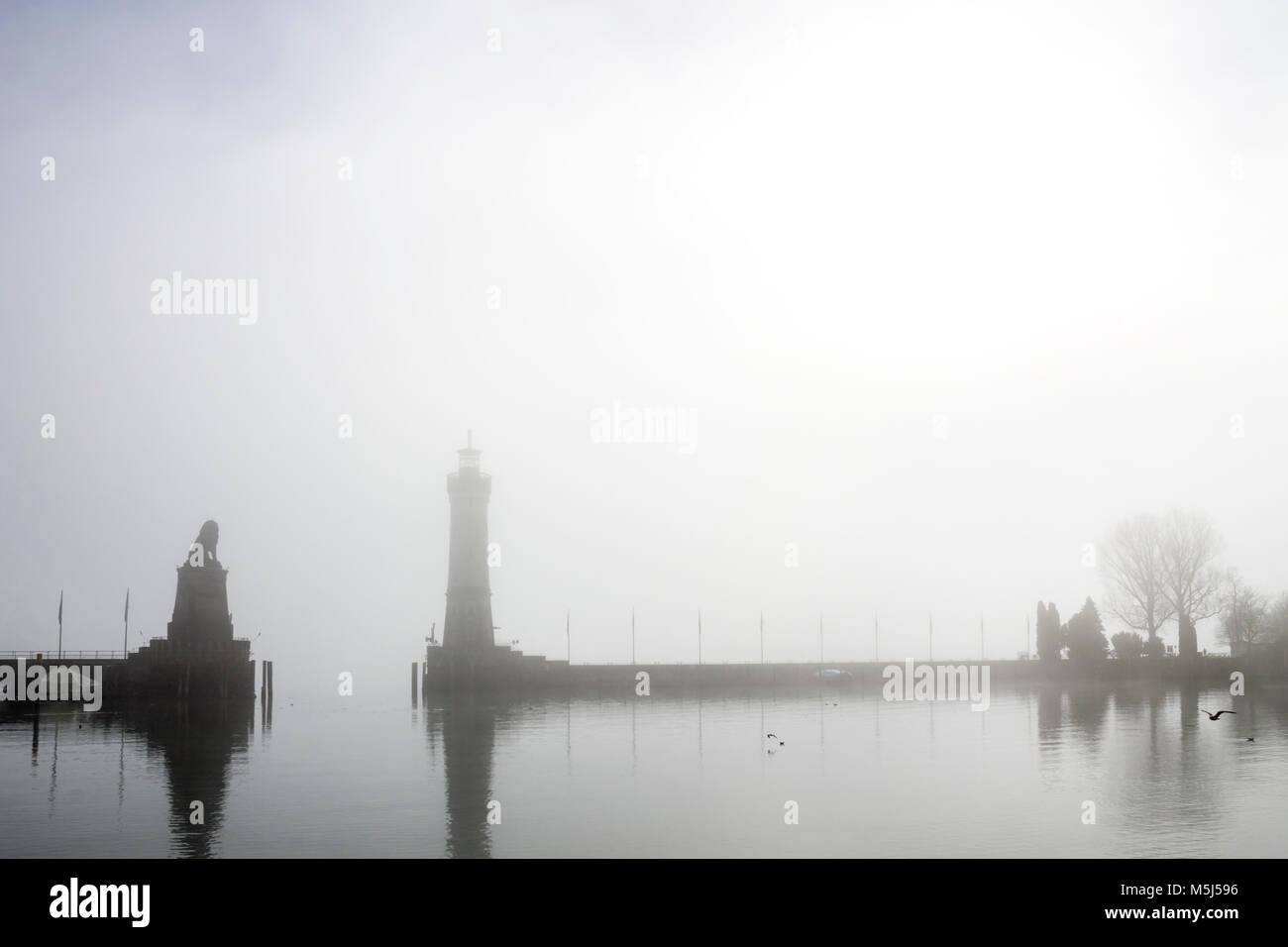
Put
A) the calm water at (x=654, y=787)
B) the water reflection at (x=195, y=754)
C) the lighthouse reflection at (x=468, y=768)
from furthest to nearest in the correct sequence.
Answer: the water reflection at (x=195, y=754) → the lighthouse reflection at (x=468, y=768) → the calm water at (x=654, y=787)

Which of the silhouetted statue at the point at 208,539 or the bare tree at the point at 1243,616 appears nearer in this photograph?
the silhouetted statue at the point at 208,539

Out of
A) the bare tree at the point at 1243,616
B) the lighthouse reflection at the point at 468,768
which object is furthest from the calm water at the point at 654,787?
the bare tree at the point at 1243,616

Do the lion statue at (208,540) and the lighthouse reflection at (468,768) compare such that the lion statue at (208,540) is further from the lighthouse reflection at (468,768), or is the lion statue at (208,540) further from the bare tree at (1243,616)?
the bare tree at (1243,616)

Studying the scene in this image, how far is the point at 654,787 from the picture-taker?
41.5 meters

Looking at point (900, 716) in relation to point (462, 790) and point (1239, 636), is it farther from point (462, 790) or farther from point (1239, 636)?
point (1239, 636)

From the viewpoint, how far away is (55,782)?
43719mm

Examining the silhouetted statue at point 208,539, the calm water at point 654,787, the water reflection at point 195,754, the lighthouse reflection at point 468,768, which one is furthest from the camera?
the silhouetted statue at point 208,539

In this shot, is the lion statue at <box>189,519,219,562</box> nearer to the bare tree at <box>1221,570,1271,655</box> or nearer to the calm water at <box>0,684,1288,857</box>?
the calm water at <box>0,684,1288,857</box>

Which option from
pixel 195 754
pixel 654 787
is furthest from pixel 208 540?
pixel 654 787

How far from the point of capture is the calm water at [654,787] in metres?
30.4

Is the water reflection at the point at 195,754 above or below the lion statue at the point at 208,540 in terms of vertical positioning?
below

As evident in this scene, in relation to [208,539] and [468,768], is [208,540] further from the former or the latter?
[468,768]

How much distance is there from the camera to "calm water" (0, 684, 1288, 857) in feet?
99.9

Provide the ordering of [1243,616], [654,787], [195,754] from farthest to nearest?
[1243,616] → [195,754] → [654,787]
